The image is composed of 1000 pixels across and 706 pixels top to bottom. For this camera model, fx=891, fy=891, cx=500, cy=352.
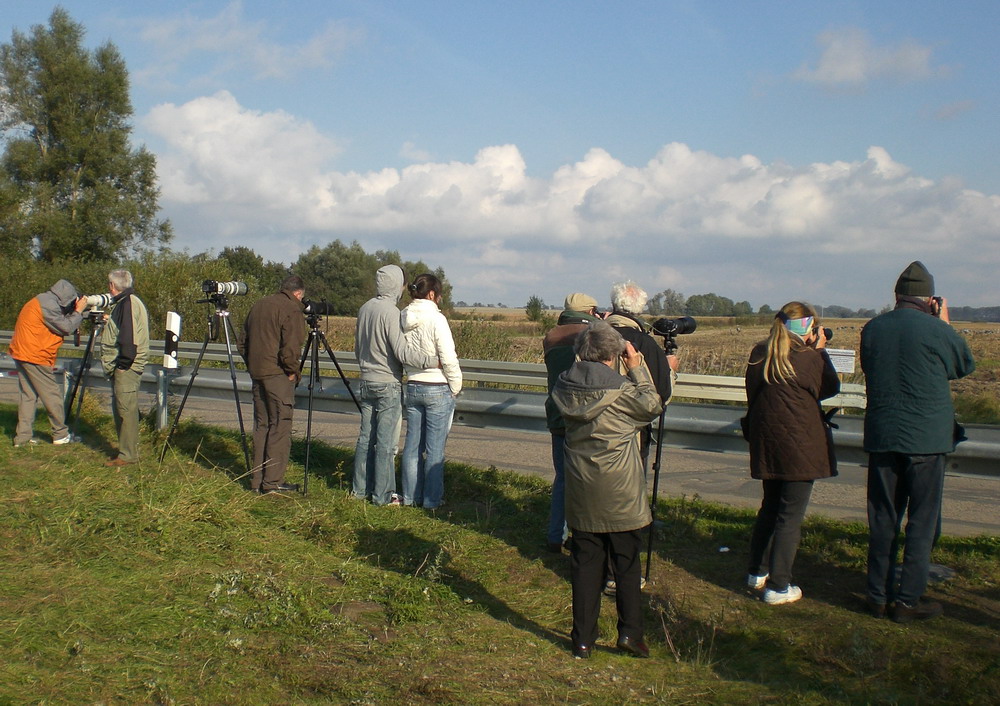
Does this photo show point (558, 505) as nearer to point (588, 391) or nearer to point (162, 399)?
point (588, 391)

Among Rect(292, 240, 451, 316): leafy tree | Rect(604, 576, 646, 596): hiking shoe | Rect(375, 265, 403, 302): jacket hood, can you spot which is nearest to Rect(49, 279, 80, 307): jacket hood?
Rect(375, 265, 403, 302): jacket hood

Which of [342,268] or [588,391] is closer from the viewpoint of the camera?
[588,391]

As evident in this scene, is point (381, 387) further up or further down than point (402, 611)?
further up

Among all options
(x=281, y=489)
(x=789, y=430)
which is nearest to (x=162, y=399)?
(x=281, y=489)

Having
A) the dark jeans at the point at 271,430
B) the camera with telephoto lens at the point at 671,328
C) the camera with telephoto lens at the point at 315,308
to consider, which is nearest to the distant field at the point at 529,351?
the camera with telephoto lens at the point at 315,308

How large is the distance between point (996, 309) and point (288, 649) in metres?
31.3

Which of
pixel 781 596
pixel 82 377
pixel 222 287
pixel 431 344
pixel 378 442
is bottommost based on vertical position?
pixel 781 596

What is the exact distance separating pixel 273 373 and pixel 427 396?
1.40 metres

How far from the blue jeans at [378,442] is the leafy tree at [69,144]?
114 ft

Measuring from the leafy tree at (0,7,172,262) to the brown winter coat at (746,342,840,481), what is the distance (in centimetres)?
3785

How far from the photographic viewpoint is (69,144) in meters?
39.1

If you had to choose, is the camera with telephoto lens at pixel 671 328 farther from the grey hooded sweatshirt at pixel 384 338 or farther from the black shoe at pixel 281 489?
the black shoe at pixel 281 489

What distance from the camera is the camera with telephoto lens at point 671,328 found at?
5.88m

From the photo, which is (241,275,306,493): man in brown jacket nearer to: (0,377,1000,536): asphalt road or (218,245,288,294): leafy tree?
(0,377,1000,536): asphalt road
